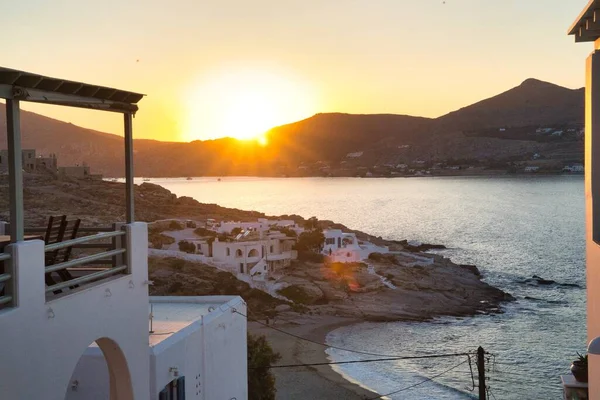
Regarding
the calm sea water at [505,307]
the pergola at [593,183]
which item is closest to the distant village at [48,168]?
the calm sea water at [505,307]

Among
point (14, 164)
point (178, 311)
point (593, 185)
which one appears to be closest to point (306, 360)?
point (178, 311)

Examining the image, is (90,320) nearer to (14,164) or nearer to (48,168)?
(14,164)

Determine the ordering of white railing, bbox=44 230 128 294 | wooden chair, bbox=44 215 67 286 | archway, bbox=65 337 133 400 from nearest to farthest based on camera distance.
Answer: white railing, bbox=44 230 128 294 → wooden chair, bbox=44 215 67 286 → archway, bbox=65 337 133 400

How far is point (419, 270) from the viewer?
52469 mm

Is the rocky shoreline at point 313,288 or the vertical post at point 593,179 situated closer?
the vertical post at point 593,179

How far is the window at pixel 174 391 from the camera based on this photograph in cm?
874

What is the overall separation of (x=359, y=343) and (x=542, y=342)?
10376mm

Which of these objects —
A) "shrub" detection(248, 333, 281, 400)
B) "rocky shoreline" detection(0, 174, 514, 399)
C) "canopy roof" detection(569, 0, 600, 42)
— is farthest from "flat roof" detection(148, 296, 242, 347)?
"rocky shoreline" detection(0, 174, 514, 399)

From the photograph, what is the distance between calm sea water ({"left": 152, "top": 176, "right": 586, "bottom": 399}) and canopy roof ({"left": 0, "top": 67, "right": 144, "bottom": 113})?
23219 mm

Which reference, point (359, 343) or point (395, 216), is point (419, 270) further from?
point (395, 216)

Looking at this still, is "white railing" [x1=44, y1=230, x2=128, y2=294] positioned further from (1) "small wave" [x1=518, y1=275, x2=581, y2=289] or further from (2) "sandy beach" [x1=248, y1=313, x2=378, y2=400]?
(1) "small wave" [x1=518, y1=275, x2=581, y2=289]

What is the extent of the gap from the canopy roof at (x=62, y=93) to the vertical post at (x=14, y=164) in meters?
0.12

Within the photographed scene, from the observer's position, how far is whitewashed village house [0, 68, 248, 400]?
4910 mm

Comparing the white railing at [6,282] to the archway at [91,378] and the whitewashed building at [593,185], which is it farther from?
the whitewashed building at [593,185]
